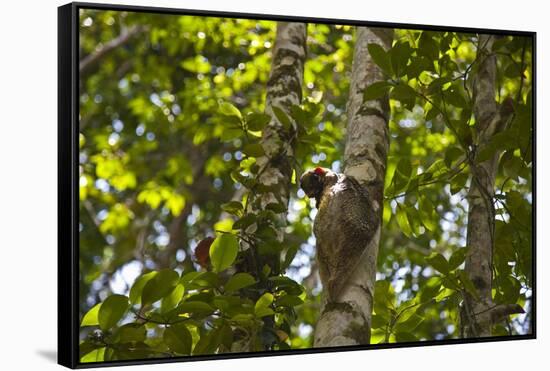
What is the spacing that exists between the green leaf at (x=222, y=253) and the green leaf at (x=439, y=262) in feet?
2.35

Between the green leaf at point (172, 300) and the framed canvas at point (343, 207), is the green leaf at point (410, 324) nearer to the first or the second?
the framed canvas at point (343, 207)

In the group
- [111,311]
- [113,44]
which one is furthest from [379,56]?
[113,44]

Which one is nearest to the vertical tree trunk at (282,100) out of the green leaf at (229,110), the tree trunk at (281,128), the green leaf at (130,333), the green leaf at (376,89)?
the tree trunk at (281,128)

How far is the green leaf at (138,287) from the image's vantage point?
2.24 meters

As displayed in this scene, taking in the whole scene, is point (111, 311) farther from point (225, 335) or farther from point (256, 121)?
point (256, 121)

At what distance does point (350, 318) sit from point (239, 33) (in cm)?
136

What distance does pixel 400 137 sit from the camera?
297 centimetres

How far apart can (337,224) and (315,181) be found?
150mm

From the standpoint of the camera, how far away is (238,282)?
2334 mm

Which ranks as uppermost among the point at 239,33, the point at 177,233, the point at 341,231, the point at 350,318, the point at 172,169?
the point at 239,33

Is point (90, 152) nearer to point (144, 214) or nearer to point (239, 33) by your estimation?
point (144, 214)

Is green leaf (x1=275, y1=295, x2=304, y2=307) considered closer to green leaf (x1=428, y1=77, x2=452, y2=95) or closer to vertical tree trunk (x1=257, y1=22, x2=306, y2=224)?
vertical tree trunk (x1=257, y1=22, x2=306, y2=224)

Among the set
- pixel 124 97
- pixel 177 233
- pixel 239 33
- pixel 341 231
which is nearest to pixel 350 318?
pixel 341 231

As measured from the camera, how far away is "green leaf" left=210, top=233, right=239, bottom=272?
7.68 ft
